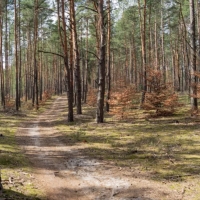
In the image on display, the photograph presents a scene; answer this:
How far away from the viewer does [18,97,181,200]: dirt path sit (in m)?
6.98

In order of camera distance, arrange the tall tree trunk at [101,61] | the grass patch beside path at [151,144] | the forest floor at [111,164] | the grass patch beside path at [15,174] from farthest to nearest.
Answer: the tall tree trunk at [101,61], the grass patch beside path at [151,144], the forest floor at [111,164], the grass patch beside path at [15,174]

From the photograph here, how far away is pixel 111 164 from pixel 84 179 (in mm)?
1646

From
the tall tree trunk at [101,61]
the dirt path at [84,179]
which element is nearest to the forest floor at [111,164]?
the dirt path at [84,179]

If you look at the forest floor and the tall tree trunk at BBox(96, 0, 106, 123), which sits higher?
the tall tree trunk at BBox(96, 0, 106, 123)

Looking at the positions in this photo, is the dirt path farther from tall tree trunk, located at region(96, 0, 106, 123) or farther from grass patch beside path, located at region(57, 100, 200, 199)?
tall tree trunk, located at region(96, 0, 106, 123)

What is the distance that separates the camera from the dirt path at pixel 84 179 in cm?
698

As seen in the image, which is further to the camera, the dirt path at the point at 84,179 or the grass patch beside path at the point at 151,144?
the grass patch beside path at the point at 151,144

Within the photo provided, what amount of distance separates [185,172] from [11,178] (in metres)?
5.20

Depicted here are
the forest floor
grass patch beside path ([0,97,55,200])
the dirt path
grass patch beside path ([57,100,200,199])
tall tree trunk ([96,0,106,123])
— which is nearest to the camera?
grass patch beside path ([0,97,55,200])

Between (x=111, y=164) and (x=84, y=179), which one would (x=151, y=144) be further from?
(x=84, y=179)

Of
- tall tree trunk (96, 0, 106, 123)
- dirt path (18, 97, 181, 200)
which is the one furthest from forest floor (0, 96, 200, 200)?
tall tree trunk (96, 0, 106, 123)

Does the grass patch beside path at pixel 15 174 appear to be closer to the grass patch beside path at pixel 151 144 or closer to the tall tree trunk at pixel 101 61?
the grass patch beside path at pixel 151 144

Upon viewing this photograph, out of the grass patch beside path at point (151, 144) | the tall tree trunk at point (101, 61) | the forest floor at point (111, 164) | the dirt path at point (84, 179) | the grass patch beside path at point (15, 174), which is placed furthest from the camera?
the tall tree trunk at point (101, 61)

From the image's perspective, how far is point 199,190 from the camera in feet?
23.3
